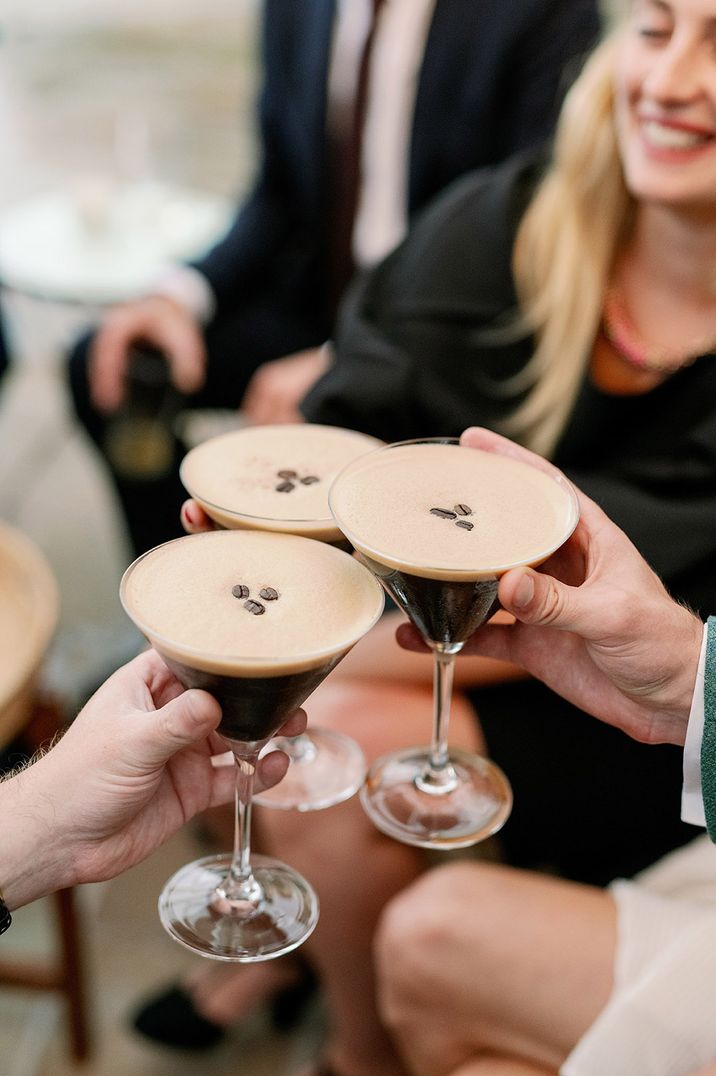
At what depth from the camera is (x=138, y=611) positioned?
2.58 ft

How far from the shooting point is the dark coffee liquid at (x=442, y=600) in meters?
0.83

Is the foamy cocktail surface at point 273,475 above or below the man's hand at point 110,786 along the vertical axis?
above

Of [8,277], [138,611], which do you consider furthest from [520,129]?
[138,611]

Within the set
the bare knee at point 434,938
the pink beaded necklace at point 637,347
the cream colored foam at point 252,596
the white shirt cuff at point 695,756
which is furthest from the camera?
the pink beaded necklace at point 637,347

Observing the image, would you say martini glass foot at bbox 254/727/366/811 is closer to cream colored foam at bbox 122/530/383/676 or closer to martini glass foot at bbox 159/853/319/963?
martini glass foot at bbox 159/853/319/963

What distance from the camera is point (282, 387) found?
2.00 m

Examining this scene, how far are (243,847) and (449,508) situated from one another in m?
0.32

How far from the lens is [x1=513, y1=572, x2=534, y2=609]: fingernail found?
2.58 ft

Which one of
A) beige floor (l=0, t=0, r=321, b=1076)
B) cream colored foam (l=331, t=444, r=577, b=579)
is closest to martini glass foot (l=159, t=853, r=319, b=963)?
cream colored foam (l=331, t=444, r=577, b=579)

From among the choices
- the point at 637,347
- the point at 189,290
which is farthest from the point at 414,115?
the point at 637,347

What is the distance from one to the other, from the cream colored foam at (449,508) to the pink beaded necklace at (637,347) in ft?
1.84

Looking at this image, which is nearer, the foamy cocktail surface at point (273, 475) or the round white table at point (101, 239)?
the foamy cocktail surface at point (273, 475)

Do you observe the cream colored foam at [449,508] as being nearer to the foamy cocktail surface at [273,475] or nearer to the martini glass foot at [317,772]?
the foamy cocktail surface at [273,475]

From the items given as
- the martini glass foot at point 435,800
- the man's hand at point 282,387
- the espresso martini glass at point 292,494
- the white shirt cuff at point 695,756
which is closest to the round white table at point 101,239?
the man's hand at point 282,387
